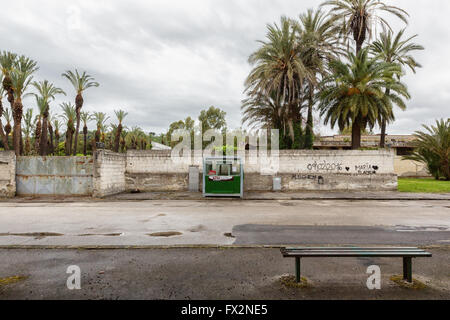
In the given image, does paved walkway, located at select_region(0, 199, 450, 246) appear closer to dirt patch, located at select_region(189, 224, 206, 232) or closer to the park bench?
dirt patch, located at select_region(189, 224, 206, 232)

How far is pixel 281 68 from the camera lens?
21.0 m

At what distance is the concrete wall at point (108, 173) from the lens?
48.0 feet

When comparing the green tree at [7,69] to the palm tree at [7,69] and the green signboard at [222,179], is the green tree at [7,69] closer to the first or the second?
the palm tree at [7,69]

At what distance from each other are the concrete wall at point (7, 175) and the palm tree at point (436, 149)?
30733 millimetres

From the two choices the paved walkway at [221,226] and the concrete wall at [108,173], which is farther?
the concrete wall at [108,173]

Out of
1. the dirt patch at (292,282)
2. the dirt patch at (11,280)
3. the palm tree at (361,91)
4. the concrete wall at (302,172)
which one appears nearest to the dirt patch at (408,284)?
the dirt patch at (292,282)

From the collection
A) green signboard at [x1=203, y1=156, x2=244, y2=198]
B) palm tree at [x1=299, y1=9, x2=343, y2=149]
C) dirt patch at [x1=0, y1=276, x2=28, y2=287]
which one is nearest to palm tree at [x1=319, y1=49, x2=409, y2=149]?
palm tree at [x1=299, y1=9, x2=343, y2=149]

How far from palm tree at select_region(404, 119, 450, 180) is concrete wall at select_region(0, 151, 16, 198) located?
30733 millimetres

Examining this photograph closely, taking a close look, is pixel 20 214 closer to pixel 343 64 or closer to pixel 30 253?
pixel 30 253

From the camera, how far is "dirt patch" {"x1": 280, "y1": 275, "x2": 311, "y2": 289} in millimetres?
3910

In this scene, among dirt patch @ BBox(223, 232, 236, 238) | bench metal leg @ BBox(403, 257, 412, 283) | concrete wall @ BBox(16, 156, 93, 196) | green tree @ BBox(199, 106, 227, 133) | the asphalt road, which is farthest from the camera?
green tree @ BBox(199, 106, 227, 133)

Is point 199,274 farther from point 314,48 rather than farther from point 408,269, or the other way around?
point 314,48

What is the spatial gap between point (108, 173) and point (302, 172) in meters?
11.7

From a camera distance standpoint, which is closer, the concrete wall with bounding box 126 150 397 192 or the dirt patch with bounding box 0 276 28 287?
the dirt patch with bounding box 0 276 28 287
